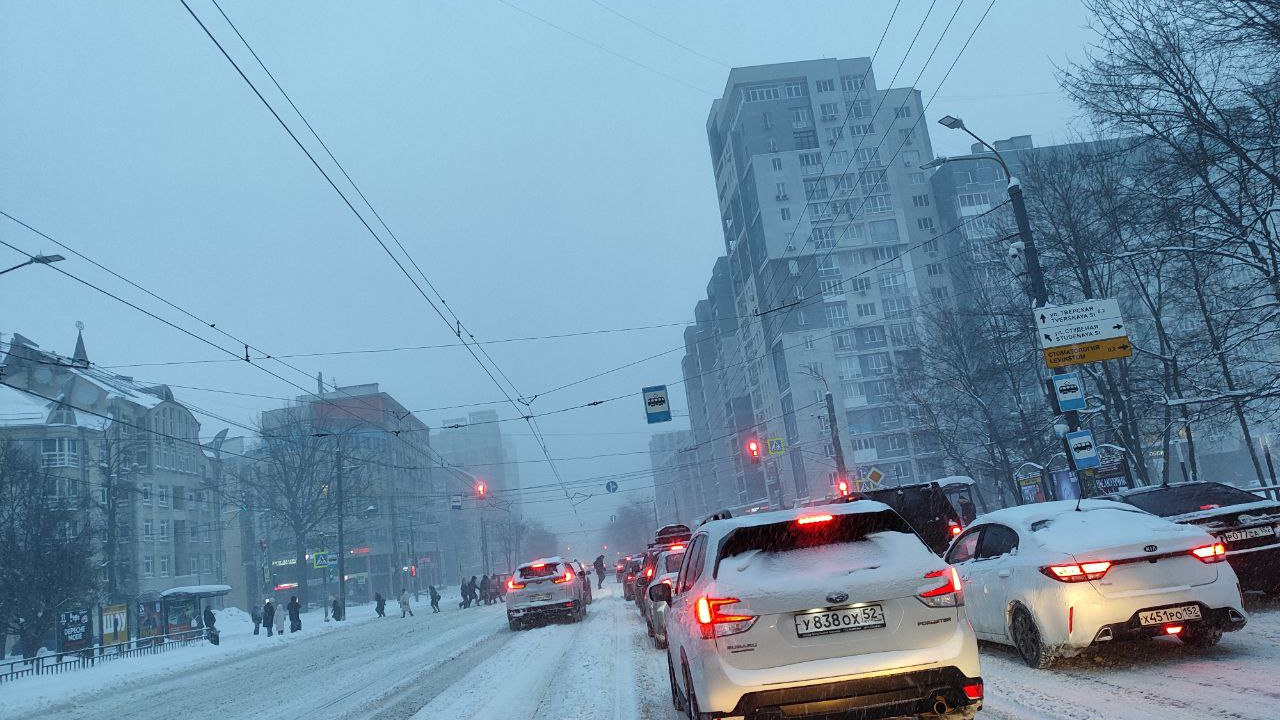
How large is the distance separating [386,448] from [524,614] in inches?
2853

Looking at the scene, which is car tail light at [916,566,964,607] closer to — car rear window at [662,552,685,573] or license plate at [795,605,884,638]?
license plate at [795,605,884,638]

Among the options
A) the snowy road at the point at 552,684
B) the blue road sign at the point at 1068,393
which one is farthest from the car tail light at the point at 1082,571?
the blue road sign at the point at 1068,393

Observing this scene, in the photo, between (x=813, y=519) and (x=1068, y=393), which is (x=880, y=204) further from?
(x=813, y=519)

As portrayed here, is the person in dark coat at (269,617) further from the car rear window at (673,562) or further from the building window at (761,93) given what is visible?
the building window at (761,93)

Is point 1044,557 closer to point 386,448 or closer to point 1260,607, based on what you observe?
point 1260,607

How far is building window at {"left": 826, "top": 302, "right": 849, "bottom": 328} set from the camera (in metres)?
93.0

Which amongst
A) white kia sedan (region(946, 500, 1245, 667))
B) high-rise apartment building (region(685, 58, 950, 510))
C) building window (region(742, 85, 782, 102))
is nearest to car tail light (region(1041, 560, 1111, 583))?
white kia sedan (region(946, 500, 1245, 667))

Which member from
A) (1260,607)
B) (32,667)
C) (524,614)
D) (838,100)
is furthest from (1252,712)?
(838,100)

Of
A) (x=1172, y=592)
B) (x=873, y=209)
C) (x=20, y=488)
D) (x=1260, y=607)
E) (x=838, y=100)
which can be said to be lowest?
(x=1260, y=607)

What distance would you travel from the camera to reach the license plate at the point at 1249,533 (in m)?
9.55

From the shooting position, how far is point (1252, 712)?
5570mm

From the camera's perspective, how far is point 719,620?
5344mm

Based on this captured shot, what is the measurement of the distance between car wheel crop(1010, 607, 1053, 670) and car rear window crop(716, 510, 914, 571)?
2.91 metres

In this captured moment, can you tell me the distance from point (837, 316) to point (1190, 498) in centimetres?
8340
